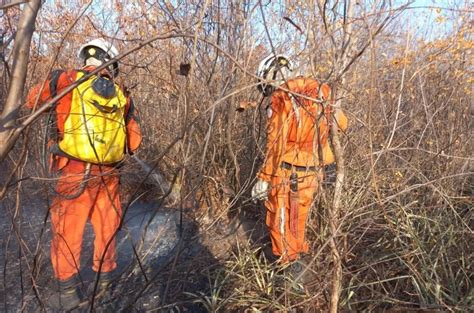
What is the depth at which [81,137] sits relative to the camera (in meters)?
2.36

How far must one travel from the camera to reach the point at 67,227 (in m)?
2.44

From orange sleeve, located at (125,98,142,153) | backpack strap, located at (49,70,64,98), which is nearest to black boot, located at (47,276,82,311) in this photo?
orange sleeve, located at (125,98,142,153)

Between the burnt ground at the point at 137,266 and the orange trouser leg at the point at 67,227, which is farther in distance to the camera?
the orange trouser leg at the point at 67,227

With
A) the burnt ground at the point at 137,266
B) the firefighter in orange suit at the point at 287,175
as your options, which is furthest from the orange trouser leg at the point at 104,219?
the firefighter in orange suit at the point at 287,175

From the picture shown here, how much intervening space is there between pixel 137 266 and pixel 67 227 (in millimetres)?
776

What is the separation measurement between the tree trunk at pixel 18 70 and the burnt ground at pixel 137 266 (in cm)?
99

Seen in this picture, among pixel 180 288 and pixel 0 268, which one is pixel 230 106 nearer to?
Result: pixel 180 288

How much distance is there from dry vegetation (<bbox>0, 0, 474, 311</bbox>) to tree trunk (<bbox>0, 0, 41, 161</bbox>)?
11 cm

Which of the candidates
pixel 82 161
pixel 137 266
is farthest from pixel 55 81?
pixel 137 266

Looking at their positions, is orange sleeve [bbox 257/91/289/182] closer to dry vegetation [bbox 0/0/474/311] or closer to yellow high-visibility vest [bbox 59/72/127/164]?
dry vegetation [bbox 0/0/474/311]

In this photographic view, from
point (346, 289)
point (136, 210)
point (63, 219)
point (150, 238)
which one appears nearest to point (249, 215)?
point (150, 238)

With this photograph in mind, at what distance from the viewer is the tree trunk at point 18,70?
81 centimetres

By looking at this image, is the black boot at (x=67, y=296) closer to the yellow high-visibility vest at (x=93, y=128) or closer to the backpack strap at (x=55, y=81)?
the yellow high-visibility vest at (x=93, y=128)

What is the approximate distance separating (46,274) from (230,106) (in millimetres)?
2405
